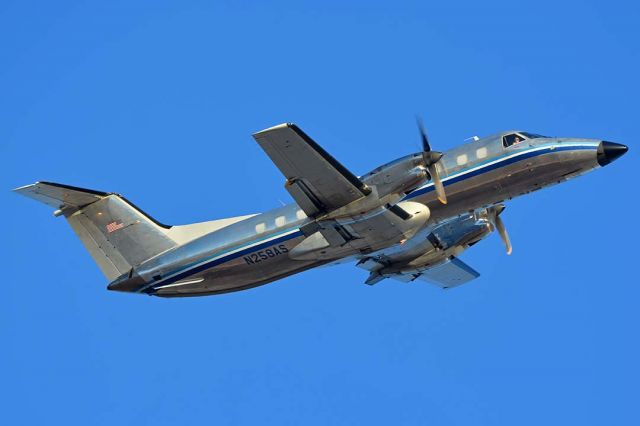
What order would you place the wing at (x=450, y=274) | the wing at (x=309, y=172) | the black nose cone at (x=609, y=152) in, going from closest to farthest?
1. the wing at (x=309, y=172)
2. the black nose cone at (x=609, y=152)
3. the wing at (x=450, y=274)

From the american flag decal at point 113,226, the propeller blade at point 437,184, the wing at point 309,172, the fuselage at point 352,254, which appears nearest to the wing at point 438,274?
the fuselage at point 352,254

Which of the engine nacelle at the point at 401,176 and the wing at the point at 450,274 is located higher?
the engine nacelle at the point at 401,176

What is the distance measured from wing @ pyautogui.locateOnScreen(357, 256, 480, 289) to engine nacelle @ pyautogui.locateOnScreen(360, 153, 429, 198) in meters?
4.42

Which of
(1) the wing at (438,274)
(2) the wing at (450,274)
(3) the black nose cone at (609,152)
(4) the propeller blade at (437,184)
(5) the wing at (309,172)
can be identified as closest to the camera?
(5) the wing at (309,172)

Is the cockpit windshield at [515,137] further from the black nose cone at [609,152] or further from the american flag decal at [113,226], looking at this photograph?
the american flag decal at [113,226]

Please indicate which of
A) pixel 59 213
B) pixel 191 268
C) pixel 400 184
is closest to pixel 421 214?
pixel 400 184

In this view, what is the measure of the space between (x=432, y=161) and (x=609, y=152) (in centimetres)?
472

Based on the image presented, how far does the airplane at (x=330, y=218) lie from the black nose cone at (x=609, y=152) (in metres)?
0.03

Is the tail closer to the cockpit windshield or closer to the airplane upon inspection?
the airplane

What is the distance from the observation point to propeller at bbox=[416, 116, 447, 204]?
23266mm

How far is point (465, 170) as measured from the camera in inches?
968

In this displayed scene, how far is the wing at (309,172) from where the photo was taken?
70.4 ft

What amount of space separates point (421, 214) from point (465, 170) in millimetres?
1760

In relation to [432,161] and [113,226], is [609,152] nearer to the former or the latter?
[432,161]
